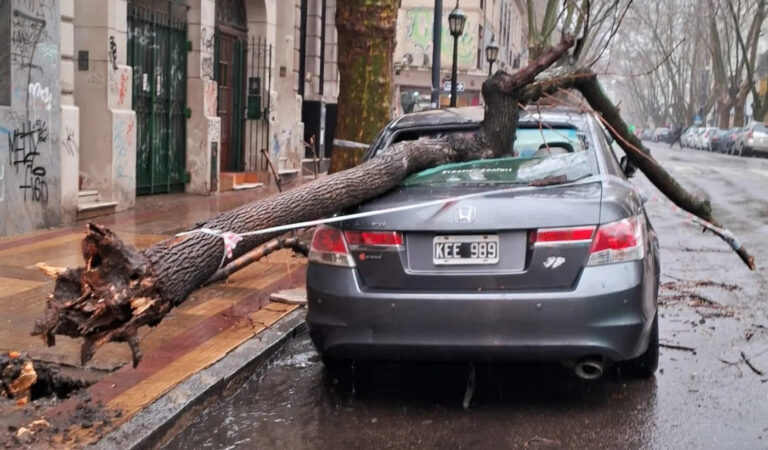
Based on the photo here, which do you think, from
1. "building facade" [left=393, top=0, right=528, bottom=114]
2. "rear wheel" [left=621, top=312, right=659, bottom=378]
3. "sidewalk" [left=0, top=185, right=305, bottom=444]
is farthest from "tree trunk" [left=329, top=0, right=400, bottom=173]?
"building facade" [left=393, top=0, right=528, bottom=114]

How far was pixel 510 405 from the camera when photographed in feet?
15.9

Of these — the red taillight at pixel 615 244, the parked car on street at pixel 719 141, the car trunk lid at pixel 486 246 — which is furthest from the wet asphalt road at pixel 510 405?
the parked car on street at pixel 719 141

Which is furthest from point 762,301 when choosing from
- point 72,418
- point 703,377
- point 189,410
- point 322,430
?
point 72,418

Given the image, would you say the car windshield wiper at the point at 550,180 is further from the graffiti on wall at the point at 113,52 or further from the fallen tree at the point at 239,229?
the graffiti on wall at the point at 113,52

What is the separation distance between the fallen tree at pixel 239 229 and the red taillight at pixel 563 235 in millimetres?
1110

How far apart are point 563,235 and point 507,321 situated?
0.52 meters

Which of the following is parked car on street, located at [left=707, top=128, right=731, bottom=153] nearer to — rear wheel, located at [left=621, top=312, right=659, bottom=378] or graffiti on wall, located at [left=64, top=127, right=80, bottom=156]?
graffiti on wall, located at [left=64, top=127, right=80, bottom=156]

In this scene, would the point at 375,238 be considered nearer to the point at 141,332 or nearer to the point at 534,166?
the point at 534,166

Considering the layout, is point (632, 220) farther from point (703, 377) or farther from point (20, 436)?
point (20, 436)

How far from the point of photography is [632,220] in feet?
14.8

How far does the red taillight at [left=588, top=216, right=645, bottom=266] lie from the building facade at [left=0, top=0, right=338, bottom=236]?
662cm

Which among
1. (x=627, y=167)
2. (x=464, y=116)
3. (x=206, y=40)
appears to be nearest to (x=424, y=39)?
(x=206, y=40)

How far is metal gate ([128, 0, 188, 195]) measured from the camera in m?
13.2

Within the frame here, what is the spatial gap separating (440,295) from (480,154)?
5.55 feet
